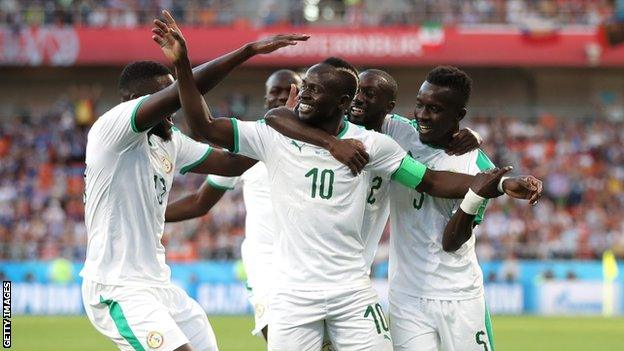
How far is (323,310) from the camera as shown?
6336 millimetres

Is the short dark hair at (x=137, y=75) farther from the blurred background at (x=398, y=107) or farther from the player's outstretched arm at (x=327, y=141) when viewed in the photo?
the blurred background at (x=398, y=107)

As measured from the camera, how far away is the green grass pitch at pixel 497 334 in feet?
53.8

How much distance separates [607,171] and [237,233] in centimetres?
1041

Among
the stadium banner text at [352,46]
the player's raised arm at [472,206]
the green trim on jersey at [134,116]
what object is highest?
the green trim on jersey at [134,116]

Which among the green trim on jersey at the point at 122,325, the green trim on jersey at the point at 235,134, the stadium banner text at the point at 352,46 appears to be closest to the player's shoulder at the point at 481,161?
the green trim on jersey at the point at 235,134

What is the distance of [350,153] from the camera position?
6.36 metres

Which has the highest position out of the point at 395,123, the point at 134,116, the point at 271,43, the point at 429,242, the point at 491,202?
the point at 271,43

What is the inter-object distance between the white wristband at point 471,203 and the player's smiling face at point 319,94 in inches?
37.9

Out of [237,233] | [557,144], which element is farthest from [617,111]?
[237,233]

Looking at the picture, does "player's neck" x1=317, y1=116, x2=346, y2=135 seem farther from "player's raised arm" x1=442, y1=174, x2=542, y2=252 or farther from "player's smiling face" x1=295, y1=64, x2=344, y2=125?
"player's raised arm" x1=442, y1=174, x2=542, y2=252

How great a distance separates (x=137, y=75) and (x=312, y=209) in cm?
143

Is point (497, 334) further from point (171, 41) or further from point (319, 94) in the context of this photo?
point (171, 41)

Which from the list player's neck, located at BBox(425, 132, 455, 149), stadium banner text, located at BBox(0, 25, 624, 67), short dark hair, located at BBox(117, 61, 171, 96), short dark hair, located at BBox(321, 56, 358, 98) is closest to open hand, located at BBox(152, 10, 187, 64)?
short dark hair, located at BBox(117, 61, 171, 96)

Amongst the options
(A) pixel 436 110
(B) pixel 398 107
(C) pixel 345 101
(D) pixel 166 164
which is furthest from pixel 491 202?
(C) pixel 345 101
